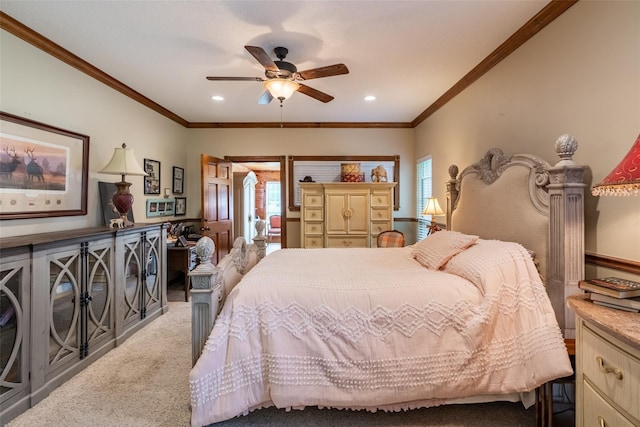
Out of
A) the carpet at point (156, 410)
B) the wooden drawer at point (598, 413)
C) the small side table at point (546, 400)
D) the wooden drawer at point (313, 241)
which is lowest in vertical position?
the carpet at point (156, 410)

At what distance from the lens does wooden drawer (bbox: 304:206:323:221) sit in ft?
14.5

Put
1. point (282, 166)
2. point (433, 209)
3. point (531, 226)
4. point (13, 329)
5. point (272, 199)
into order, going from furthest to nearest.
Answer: point (272, 199) < point (282, 166) < point (433, 209) < point (531, 226) < point (13, 329)

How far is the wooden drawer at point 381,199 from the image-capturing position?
4395 mm

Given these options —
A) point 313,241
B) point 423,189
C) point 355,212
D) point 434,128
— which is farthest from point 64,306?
point 423,189

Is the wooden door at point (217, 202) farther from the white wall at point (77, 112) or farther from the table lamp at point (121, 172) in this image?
the table lamp at point (121, 172)

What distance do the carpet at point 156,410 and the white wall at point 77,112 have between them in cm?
123

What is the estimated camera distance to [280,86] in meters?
2.52

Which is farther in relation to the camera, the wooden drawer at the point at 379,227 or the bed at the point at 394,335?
the wooden drawer at the point at 379,227

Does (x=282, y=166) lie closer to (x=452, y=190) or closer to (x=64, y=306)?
(x=452, y=190)

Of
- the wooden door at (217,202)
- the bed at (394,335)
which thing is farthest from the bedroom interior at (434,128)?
the wooden door at (217,202)

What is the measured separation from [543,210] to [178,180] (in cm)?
468

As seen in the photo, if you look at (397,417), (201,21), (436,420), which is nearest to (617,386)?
(436,420)

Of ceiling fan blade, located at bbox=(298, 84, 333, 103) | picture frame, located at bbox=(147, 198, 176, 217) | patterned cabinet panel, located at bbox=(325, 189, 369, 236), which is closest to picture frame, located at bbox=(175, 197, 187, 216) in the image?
picture frame, located at bbox=(147, 198, 176, 217)

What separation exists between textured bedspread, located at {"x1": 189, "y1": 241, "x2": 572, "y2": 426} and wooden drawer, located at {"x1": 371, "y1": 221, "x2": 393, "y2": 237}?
8.84ft
